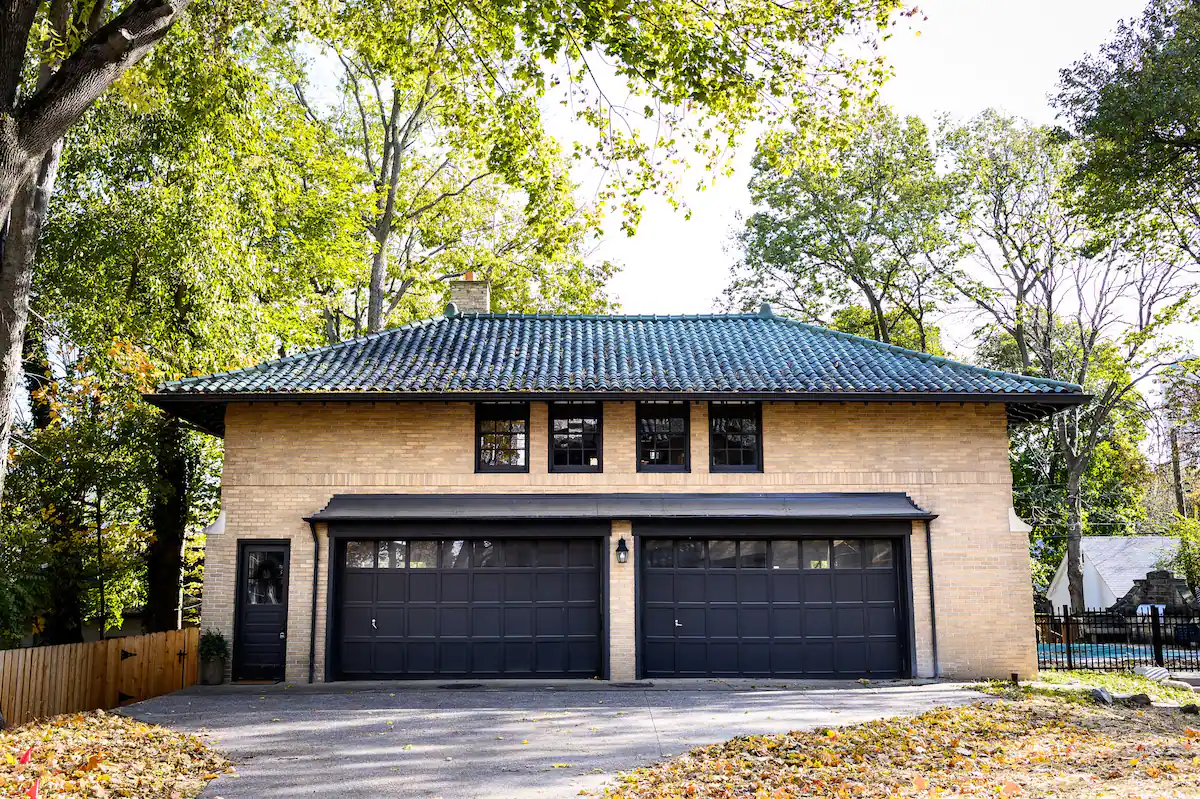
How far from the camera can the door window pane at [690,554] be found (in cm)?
1614

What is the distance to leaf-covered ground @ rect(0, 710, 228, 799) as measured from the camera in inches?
319

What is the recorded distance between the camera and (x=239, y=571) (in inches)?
622

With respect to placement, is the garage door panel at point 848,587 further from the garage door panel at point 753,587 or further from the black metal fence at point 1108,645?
the black metal fence at point 1108,645

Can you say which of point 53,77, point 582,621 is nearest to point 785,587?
point 582,621

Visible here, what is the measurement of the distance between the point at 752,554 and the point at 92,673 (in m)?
11.3

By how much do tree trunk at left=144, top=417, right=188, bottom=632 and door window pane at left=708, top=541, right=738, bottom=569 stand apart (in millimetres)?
12338

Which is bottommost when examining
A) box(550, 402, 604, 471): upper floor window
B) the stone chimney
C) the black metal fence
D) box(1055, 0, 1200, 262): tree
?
the black metal fence

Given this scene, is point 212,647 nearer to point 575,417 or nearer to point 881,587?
point 575,417

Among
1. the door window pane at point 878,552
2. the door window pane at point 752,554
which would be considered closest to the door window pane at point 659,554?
the door window pane at point 752,554

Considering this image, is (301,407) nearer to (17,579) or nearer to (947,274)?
(17,579)

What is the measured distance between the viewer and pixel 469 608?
15.9 m

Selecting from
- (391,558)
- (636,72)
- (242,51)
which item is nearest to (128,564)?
(391,558)

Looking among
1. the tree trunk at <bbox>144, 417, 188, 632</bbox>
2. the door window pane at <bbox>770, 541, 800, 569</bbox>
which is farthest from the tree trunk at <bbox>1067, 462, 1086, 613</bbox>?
the tree trunk at <bbox>144, 417, 188, 632</bbox>

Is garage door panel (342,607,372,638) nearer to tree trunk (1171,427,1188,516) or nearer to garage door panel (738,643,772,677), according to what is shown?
garage door panel (738,643,772,677)
